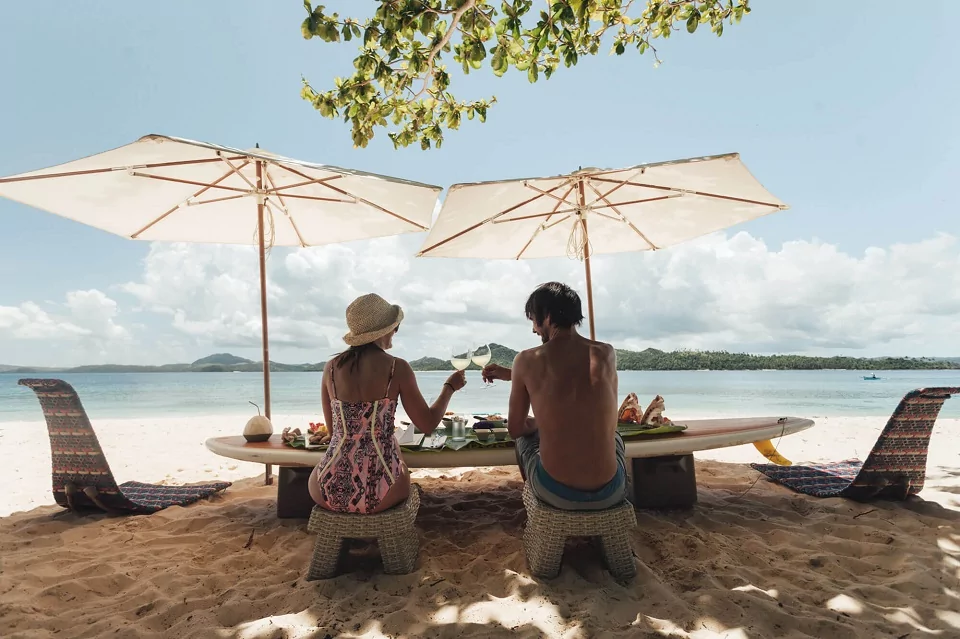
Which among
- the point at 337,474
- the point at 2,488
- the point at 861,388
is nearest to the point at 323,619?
the point at 337,474

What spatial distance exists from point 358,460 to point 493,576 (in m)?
0.94

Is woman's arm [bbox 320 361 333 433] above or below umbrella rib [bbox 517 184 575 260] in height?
below

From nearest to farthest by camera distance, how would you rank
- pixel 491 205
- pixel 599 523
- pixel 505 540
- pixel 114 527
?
pixel 599 523 < pixel 505 540 < pixel 114 527 < pixel 491 205

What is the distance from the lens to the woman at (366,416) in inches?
96.0

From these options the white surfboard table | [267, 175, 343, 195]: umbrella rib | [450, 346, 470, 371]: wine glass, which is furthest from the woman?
Result: [267, 175, 343, 195]: umbrella rib

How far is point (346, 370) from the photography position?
2504 mm

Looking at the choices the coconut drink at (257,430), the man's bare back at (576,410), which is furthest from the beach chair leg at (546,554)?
the coconut drink at (257,430)

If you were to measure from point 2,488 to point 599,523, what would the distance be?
20.1 ft

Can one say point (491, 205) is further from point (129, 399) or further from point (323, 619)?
point (129, 399)

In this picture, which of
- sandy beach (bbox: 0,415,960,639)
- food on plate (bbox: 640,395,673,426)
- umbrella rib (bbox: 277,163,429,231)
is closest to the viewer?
sandy beach (bbox: 0,415,960,639)

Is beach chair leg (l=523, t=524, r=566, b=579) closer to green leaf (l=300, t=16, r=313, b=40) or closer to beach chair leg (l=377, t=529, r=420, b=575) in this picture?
beach chair leg (l=377, t=529, r=420, b=575)

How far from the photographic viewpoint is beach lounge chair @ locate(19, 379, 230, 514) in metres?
3.43

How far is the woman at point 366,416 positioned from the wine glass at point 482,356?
0.37 m

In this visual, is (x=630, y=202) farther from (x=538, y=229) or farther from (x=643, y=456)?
(x=643, y=456)
